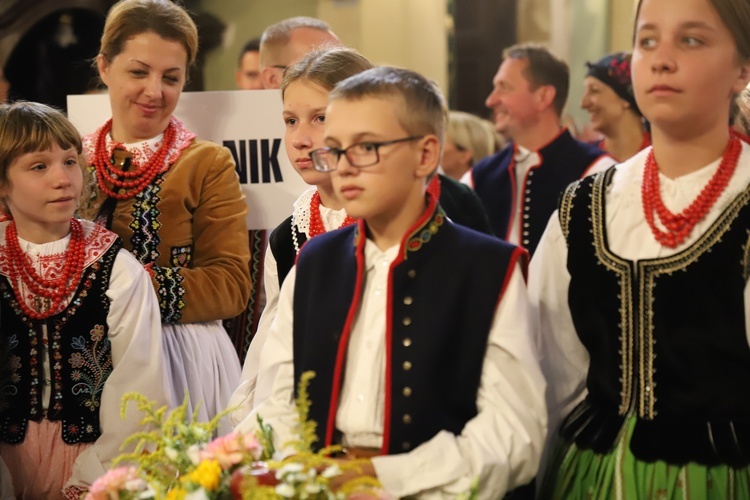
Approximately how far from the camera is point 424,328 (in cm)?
194

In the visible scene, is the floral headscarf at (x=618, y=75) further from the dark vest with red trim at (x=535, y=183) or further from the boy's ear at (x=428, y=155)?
the boy's ear at (x=428, y=155)

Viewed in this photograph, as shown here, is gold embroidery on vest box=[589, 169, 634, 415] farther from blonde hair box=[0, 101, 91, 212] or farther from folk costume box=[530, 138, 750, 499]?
blonde hair box=[0, 101, 91, 212]

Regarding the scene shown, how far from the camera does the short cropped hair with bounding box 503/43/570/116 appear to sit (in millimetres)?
5039

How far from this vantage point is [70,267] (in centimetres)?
265

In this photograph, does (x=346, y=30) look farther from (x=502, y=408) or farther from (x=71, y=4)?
(x=502, y=408)

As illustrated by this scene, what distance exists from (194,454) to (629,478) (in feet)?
2.74

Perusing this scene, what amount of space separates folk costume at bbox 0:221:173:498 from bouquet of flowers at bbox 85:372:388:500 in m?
0.82

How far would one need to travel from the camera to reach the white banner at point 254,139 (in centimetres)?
345

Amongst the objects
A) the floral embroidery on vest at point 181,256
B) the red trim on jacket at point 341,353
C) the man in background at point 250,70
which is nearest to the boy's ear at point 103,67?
the floral embroidery on vest at point 181,256

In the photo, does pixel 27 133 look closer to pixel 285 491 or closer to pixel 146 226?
pixel 146 226

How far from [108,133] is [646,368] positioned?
5.86 feet

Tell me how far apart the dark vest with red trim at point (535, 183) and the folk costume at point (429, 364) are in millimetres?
2459

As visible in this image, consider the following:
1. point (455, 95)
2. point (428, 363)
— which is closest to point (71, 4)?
point (455, 95)

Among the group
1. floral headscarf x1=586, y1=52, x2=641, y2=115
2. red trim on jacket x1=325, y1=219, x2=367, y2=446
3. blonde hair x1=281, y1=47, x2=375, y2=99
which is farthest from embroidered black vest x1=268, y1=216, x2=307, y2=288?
floral headscarf x1=586, y1=52, x2=641, y2=115
